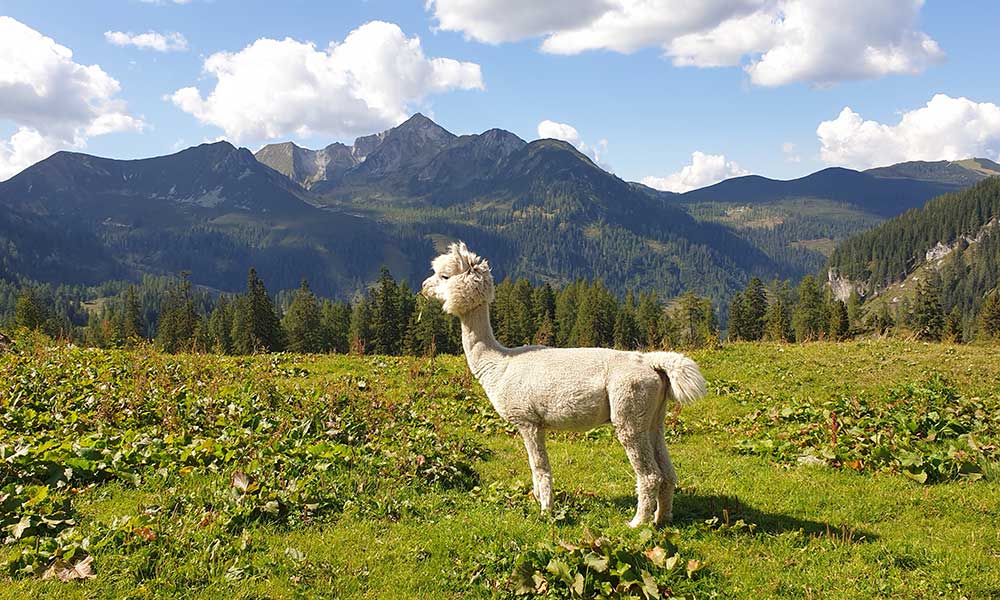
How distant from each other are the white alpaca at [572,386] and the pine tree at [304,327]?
76.5 m

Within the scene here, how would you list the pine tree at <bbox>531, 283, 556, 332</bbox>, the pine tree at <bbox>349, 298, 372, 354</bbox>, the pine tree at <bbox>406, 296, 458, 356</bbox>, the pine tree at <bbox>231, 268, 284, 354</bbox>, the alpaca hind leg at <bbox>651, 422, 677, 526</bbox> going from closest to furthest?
1. the alpaca hind leg at <bbox>651, 422, 677, 526</bbox>
2. the pine tree at <bbox>406, 296, 458, 356</bbox>
3. the pine tree at <bbox>231, 268, 284, 354</bbox>
4. the pine tree at <bbox>349, 298, 372, 354</bbox>
5. the pine tree at <bbox>531, 283, 556, 332</bbox>

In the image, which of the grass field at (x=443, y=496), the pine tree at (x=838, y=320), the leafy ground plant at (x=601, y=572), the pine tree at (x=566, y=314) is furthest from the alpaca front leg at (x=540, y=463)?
the pine tree at (x=838, y=320)

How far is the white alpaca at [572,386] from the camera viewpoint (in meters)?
8.03

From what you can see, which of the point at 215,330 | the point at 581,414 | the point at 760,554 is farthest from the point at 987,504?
the point at 215,330

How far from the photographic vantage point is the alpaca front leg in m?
8.96

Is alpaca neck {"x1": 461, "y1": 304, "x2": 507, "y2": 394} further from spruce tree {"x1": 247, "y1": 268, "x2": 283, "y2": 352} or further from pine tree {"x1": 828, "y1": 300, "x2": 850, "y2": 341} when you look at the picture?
pine tree {"x1": 828, "y1": 300, "x2": 850, "y2": 341}

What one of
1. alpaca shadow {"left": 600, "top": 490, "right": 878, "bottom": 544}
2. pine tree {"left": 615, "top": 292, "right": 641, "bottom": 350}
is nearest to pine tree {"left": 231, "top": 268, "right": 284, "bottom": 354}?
pine tree {"left": 615, "top": 292, "right": 641, "bottom": 350}

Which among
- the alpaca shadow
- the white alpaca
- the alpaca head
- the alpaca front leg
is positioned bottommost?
the alpaca shadow

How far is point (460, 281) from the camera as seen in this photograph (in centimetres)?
938

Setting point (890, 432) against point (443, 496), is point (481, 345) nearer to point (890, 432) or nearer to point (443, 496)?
point (443, 496)

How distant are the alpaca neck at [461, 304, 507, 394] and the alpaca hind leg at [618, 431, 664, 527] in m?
2.46

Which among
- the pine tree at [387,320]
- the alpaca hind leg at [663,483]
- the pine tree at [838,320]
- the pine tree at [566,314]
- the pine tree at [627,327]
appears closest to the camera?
the alpaca hind leg at [663,483]

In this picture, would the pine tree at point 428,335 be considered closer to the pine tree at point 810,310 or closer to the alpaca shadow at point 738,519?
the alpaca shadow at point 738,519

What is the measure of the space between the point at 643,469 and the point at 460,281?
4115mm
